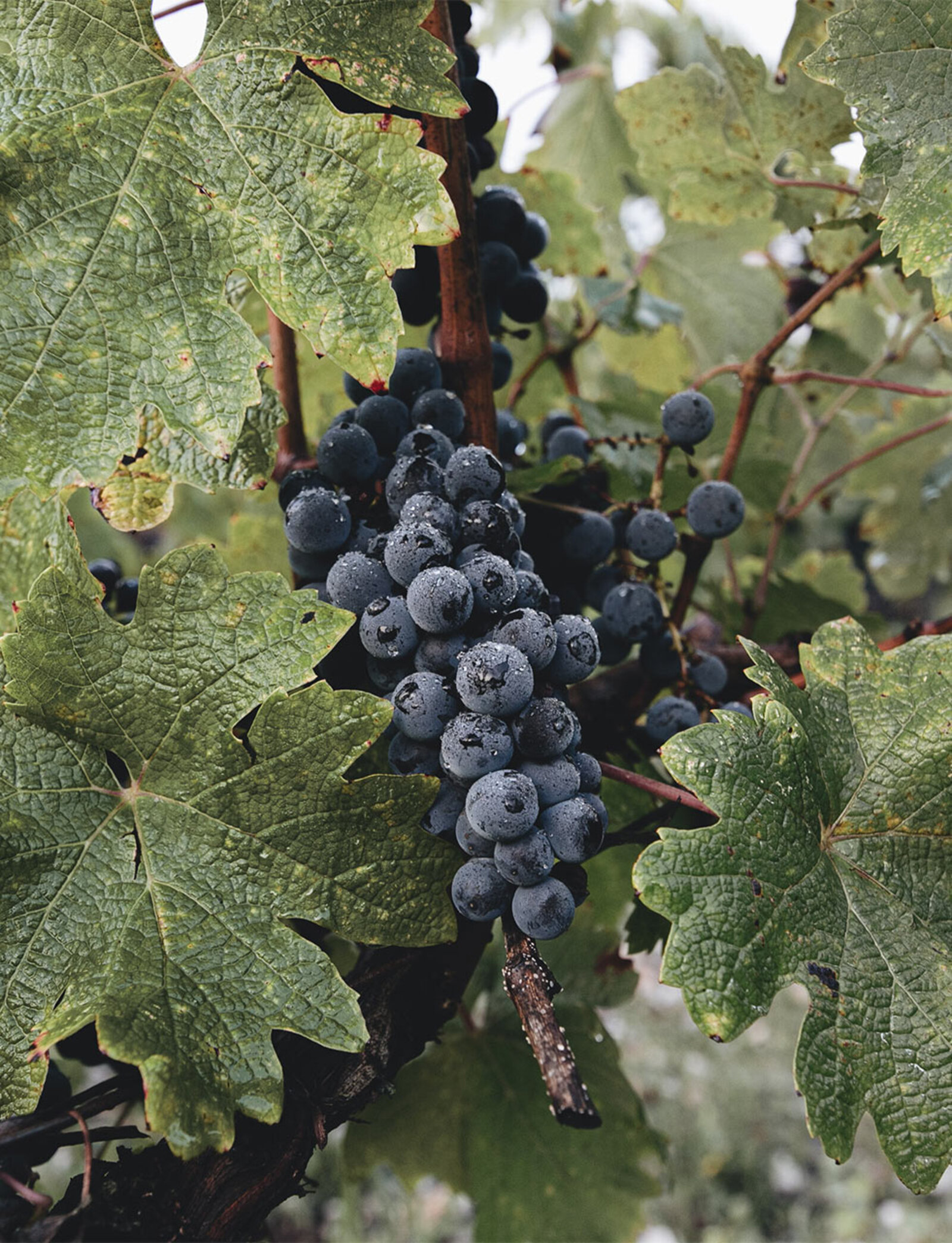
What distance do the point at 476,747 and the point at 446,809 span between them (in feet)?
0.25

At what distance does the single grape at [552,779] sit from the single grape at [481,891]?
53 millimetres

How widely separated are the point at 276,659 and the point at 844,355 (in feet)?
3.46

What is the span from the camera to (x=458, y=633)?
65 centimetres

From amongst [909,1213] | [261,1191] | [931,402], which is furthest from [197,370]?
[909,1213]

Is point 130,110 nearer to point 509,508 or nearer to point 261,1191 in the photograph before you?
point 509,508

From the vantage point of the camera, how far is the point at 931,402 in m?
1.60

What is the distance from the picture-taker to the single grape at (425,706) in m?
0.62

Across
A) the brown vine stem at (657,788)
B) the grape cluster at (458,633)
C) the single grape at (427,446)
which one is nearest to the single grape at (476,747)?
the grape cluster at (458,633)

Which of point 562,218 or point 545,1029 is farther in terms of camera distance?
point 562,218

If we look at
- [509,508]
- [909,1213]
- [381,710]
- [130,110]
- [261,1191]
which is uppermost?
[130,110]

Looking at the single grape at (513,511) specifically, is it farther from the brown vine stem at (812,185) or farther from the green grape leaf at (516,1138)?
the green grape leaf at (516,1138)

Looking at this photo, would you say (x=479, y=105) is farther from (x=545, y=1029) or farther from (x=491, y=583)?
(x=545, y=1029)

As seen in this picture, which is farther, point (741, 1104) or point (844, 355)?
point (741, 1104)

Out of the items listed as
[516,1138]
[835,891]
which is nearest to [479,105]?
[835,891]
